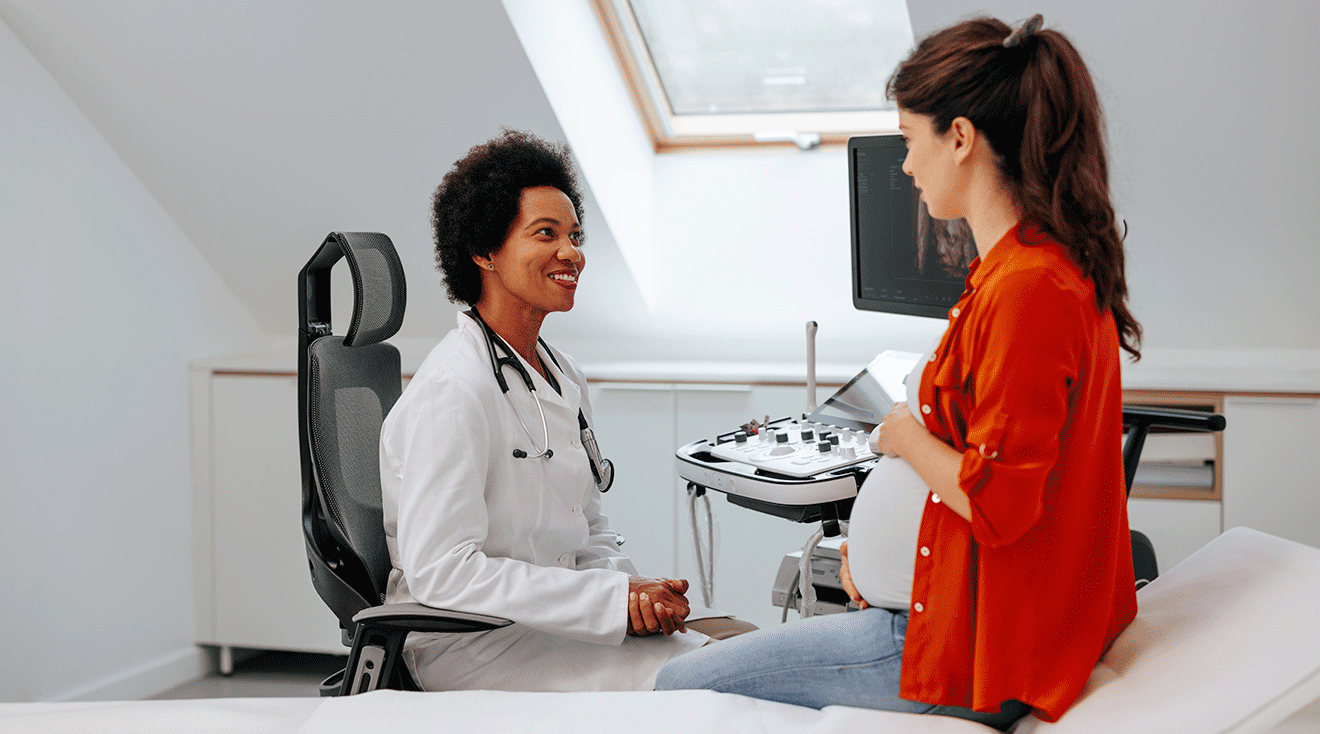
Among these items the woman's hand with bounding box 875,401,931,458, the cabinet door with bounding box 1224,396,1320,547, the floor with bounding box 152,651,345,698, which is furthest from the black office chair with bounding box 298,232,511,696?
the cabinet door with bounding box 1224,396,1320,547

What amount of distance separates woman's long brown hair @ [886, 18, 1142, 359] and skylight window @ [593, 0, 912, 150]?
1917 mm

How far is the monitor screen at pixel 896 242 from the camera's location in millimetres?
2023

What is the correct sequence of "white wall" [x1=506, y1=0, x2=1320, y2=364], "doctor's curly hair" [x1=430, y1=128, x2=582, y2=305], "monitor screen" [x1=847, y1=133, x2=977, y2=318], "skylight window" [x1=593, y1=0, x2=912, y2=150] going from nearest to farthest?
1. "doctor's curly hair" [x1=430, y1=128, x2=582, y2=305]
2. "monitor screen" [x1=847, y1=133, x2=977, y2=318]
3. "white wall" [x1=506, y1=0, x2=1320, y2=364]
4. "skylight window" [x1=593, y1=0, x2=912, y2=150]

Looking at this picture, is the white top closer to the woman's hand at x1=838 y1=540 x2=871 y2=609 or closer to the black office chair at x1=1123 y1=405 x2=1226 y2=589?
the woman's hand at x1=838 y1=540 x2=871 y2=609

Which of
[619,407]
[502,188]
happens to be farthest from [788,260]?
[502,188]

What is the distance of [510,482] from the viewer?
5.13 feet

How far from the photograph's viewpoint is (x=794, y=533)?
297 cm

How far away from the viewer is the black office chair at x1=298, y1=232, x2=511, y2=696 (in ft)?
5.17

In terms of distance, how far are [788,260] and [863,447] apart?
59.6 inches

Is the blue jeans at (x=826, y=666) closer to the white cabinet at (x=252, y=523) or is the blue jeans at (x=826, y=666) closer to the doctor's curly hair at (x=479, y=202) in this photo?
the doctor's curly hair at (x=479, y=202)

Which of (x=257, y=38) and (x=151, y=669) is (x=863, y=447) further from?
(x=151, y=669)

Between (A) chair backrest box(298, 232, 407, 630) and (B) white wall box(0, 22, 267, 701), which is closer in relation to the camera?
(A) chair backrest box(298, 232, 407, 630)

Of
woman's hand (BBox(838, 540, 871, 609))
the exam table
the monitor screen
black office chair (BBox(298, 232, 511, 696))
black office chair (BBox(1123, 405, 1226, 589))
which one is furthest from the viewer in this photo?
the monitor screen

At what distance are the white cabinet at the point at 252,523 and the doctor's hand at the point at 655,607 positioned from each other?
1991 millimetres
